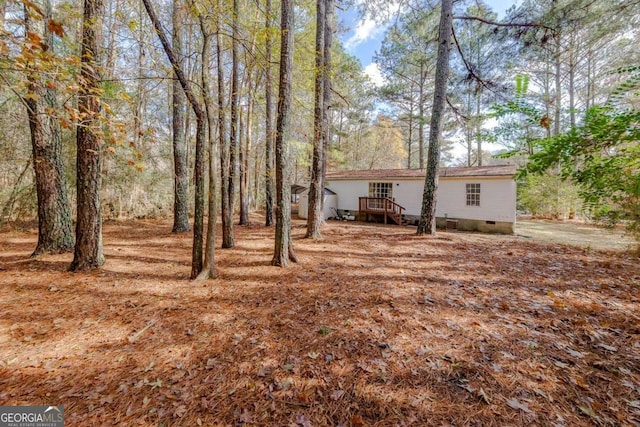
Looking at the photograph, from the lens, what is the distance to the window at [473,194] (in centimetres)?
1173

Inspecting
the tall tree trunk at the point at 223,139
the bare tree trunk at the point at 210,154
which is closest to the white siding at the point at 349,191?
the tall tree trunk at the point at 223,139

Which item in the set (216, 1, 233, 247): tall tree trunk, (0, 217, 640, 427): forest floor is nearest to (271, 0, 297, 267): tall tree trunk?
(0, 217, 640, 427): forest floor

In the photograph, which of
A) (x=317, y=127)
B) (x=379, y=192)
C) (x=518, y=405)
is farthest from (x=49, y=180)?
(x=379, y=192)

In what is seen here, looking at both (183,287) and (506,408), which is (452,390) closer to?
(506,408)

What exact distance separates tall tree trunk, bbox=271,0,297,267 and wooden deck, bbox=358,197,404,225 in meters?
9.25

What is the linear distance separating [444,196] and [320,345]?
12154mm

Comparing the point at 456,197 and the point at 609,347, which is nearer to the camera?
the point at 609,347

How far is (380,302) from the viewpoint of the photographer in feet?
11.1

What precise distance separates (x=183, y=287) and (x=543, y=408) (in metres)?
4.28

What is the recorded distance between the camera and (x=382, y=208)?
14.2 m

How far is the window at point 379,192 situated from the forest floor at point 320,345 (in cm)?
977

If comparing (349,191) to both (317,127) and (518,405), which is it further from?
(518,405)

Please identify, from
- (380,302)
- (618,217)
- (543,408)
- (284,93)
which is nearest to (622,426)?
(543,408)

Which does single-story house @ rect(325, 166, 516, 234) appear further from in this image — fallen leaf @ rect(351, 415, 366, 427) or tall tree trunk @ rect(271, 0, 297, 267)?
fallen leaf @ rect(351, 415, 366, 427)
